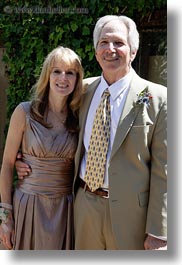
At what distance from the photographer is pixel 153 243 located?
231cm

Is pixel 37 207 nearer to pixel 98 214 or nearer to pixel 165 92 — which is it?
pixel 98 214

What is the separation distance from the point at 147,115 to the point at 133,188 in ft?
1.14

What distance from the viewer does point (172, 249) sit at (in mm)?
2502

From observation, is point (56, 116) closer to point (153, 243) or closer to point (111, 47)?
point (111, 47)

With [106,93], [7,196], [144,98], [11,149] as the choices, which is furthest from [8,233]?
[144,98]

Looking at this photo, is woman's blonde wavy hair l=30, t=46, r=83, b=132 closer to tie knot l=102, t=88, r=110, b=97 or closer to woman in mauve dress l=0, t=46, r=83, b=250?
woman in mauve dress l=0, t=46, r=83, b=250

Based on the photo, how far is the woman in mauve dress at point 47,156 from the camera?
242 centimetres

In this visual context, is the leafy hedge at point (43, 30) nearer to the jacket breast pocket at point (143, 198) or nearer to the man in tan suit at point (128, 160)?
the man in tan suit at point (128, 160)

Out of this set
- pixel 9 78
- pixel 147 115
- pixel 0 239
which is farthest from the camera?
pixel 9 78

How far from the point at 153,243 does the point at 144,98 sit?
69cm

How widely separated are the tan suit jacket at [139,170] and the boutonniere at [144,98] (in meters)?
0.01

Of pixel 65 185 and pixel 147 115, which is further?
pixel 65 185

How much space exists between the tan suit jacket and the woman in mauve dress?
29 cm

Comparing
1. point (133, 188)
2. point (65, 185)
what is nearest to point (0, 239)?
point (65, 185)
